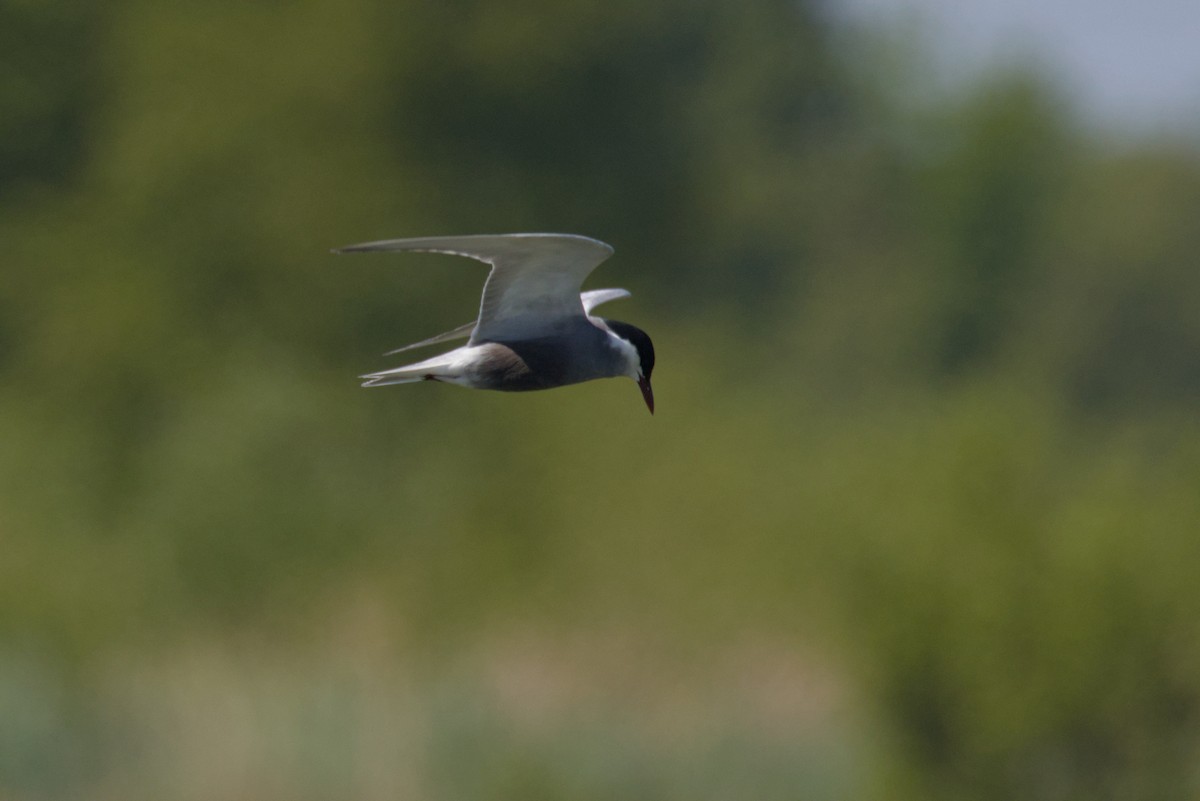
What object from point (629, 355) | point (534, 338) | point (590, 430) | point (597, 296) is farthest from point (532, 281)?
point (590, 430)

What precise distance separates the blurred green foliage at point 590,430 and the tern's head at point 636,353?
6350 mm

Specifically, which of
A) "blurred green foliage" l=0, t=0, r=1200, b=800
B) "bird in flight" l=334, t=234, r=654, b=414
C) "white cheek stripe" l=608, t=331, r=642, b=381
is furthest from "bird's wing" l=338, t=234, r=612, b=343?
"blurred green foliage" l=0, t=0, r=1200, b=800

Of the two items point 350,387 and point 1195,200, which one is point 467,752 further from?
point 1195,200

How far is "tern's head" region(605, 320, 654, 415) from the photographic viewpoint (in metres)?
6.65

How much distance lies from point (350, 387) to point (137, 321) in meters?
3.75

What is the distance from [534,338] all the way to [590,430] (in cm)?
1357

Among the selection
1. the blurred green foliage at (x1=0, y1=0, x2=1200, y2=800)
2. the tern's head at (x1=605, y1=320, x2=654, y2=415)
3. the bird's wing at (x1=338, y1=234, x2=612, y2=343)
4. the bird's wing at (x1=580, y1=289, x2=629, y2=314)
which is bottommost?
the blurred green foliage at (x1=0, y1=0, x2=1200, y2=800)

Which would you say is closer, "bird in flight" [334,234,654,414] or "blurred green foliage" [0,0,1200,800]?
"bird in flight" [334,234,654,414]

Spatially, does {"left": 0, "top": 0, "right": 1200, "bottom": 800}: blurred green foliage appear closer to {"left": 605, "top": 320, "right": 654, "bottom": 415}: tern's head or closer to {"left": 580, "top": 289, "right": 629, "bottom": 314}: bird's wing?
{"left": 580, "top": 289, "right": 629, "bottom": 314}: bird's wing

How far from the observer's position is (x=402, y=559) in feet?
67.2

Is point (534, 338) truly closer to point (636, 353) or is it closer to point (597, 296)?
point (636, 353)

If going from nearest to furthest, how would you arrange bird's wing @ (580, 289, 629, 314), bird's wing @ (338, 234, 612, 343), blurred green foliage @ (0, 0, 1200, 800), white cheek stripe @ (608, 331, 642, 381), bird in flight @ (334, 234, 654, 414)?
bird's wing @ (338, 234, 612, 343), bird in flight @ (334, 234, 654, 414), white cheek stripe @ (608, 331, 642, 381), bird's wing @ (580, 289, 629, 314), blurred green foliage @ (0, 0, 1200, 800)

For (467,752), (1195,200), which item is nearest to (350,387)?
(467,752)

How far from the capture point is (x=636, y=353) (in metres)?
6.68
